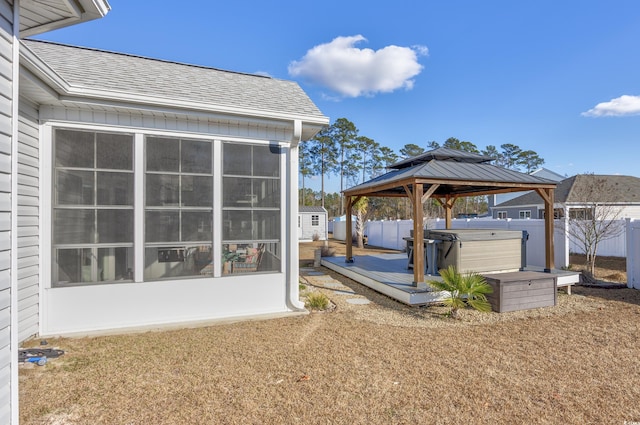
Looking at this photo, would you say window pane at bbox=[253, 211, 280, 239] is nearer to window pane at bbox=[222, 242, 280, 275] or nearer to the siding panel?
window pane at bbox=[222, 242, 280, 275]

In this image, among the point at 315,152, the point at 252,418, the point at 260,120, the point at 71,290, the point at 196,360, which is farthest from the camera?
the point at 315,152

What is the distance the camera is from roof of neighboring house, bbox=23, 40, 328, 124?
14.3ft

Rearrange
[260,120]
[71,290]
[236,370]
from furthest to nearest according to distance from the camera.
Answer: [260,120] → [71,290] → [236,370]

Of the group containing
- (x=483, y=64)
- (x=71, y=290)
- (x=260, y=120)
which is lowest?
(x=71, y=290)

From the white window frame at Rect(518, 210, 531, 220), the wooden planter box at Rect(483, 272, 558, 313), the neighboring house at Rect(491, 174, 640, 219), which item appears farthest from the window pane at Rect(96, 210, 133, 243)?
the white window frame at Rect(518, 210, 531, 220)

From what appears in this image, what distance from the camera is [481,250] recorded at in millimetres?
6816

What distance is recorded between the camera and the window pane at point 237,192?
16.9 ft

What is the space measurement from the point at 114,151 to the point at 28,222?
1.41m

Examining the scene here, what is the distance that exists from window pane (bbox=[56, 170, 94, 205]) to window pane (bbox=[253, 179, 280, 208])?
7.84 ft

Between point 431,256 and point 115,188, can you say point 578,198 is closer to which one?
point 431,256

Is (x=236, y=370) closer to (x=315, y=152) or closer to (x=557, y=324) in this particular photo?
(x=557, y=324)

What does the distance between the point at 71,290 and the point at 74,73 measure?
3.13 meters

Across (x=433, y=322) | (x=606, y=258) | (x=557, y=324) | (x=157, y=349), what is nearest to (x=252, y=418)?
(x=157, y=349)

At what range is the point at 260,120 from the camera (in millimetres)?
5168
